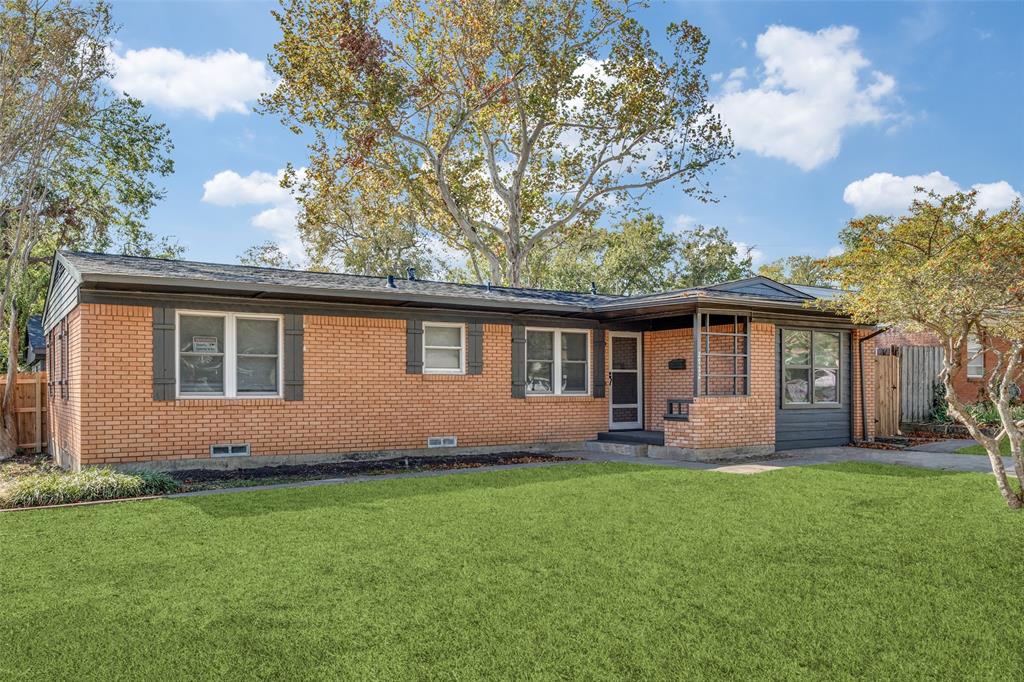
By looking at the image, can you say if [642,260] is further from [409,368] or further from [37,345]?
[37,345]

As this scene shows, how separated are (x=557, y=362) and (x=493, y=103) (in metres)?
11.2

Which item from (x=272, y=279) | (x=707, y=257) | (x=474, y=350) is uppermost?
(x=707, y=257)

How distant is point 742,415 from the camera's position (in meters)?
12.3

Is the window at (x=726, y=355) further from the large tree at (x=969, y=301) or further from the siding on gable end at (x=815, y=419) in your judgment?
the large tree at (x=969, y=301)

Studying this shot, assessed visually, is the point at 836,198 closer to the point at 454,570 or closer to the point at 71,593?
the point at 454,570

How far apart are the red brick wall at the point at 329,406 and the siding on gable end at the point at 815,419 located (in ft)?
10.8

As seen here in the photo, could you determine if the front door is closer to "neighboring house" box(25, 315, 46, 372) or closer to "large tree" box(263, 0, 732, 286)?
→ "large tree" box(263, 0, 732, 286)

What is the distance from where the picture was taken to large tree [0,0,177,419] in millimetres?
13367

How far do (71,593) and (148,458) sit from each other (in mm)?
5743

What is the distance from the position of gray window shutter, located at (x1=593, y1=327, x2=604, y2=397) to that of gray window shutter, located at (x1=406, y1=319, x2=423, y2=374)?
3710 mm

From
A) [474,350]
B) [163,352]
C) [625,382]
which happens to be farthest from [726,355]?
[163,352]

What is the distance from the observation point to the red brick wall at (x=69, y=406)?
9664 millimetres

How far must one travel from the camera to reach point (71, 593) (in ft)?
15.0

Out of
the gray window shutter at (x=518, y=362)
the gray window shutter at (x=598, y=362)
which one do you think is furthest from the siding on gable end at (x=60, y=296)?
the gray window shutter at (x=598, y=362)
